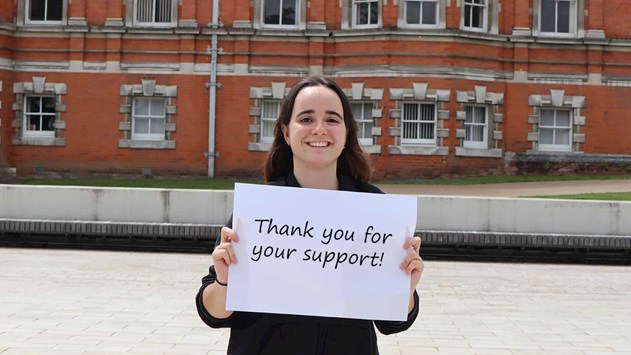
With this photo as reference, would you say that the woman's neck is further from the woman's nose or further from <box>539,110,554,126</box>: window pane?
<box>539,110,554,126</box>: window pane

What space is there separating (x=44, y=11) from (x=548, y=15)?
1591cm

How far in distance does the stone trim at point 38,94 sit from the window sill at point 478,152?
1219cm

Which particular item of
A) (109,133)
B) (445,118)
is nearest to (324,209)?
(445,118)

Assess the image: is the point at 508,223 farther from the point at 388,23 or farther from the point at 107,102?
the point at 107,102

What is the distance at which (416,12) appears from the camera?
29031 millimetres

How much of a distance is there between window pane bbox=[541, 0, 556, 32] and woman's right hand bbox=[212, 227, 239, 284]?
93.1ft

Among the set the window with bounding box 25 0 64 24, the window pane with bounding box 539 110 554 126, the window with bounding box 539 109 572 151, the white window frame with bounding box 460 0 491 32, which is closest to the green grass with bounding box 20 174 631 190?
the window with bounding box 539 109 572 151

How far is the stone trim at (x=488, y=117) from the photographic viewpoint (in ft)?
94.6

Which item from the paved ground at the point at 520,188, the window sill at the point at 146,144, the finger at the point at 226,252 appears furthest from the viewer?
the window sill at the point at 146,144

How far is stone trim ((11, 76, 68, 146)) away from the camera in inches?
1190

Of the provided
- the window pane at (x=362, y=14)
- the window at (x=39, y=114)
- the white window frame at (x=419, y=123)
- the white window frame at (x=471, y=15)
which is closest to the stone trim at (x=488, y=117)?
the white window frame at (x=419, y=123)

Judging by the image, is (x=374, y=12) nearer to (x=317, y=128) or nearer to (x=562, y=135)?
(x=562, y=135)

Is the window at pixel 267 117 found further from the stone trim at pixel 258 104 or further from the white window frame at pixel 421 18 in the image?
the white window frame at pixel 421 18

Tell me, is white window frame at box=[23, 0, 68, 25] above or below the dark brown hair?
above
